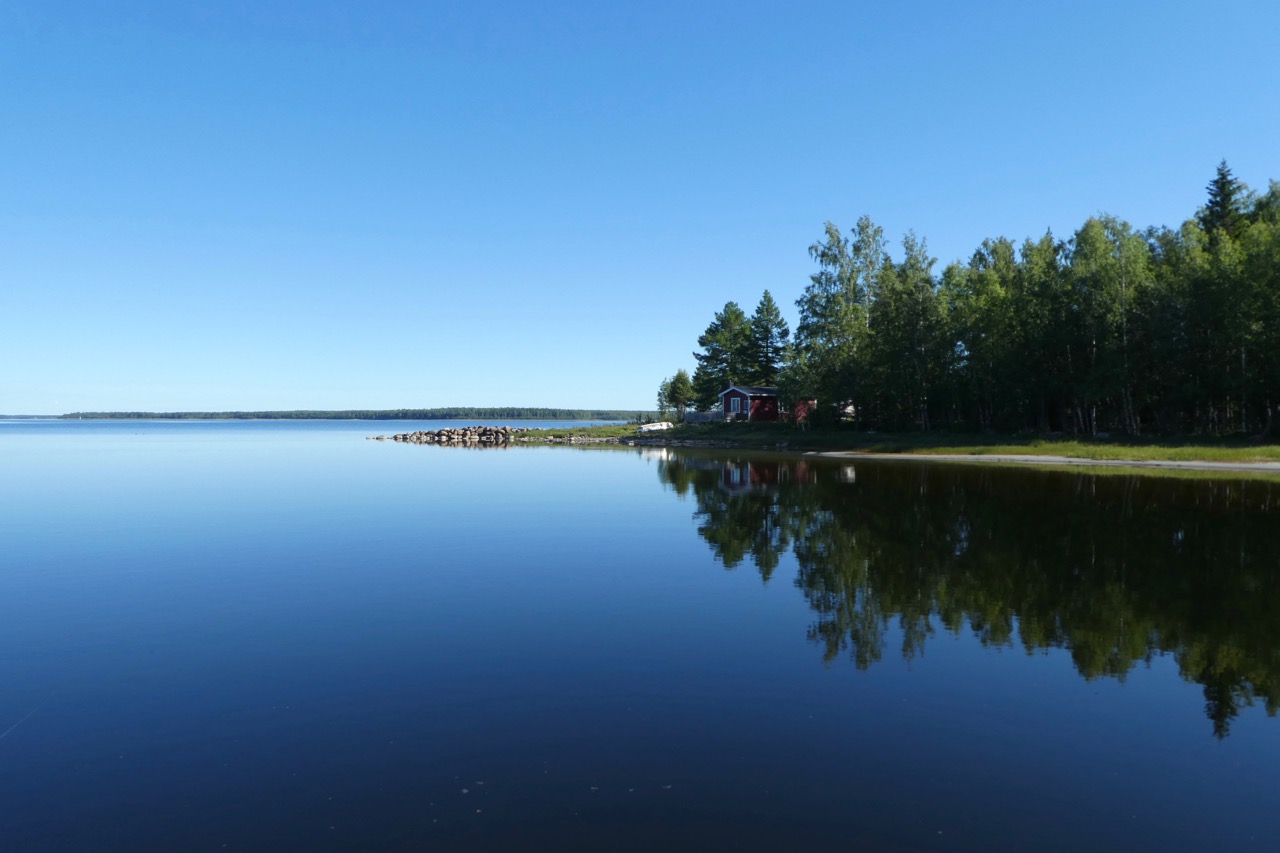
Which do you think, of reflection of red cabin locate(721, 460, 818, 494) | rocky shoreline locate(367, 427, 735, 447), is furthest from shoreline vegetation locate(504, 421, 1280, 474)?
reflection of red cabin locate(721, 460, 818, 494)

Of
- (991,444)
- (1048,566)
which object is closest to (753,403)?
(991,444)

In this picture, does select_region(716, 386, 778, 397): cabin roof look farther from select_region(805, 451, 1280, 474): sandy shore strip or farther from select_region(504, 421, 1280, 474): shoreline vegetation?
select_region(805, 451, 1280, 474): sandy shore strip

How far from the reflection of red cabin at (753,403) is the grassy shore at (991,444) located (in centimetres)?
289

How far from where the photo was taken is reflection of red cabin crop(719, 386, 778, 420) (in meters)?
90.6

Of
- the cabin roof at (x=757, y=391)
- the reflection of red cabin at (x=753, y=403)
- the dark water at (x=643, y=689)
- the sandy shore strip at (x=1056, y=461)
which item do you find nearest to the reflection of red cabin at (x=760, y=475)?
the sandy shore strip at (x=1056, y=461)

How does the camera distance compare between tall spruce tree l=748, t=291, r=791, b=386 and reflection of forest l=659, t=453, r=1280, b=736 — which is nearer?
reflection of forest l=659, t=453, r=1280, b=736

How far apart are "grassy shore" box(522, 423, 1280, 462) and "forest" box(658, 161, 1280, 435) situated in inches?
120

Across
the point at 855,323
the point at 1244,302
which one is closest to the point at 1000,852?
the point at 1244,302

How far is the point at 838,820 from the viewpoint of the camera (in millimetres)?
6520

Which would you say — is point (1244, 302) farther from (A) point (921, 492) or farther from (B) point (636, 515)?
(B) point (636, 515)

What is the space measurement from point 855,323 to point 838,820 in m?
67.5

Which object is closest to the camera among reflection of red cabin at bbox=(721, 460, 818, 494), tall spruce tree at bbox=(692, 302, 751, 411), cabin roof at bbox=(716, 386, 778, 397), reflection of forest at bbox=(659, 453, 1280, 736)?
reflection of forest at bbox=(659, 453, 1280, 736)

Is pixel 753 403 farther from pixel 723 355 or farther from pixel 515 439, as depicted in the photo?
pixel 515 439

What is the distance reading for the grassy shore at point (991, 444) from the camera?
45625 mm
